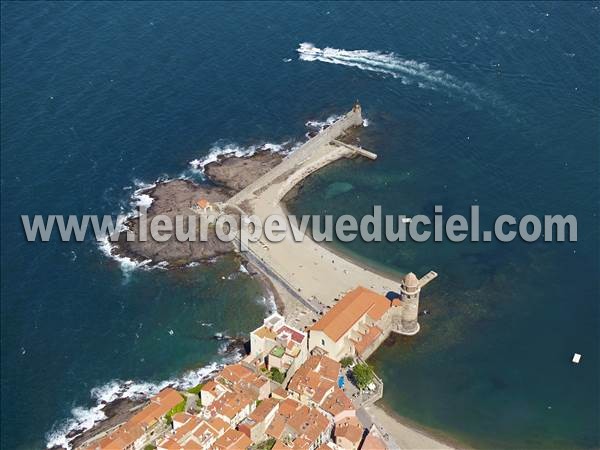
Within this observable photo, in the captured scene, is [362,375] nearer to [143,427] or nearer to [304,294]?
[304,294]

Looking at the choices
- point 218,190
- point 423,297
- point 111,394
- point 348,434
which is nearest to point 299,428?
point 348,434

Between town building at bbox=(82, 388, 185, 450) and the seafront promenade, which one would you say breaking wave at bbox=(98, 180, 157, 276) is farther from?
town building at bbox=(82, 388, 185, 450)

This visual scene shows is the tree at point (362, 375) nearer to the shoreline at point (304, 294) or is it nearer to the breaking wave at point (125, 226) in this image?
the shoreline at point (304, 294)

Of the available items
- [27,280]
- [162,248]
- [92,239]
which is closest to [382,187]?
[162,248]

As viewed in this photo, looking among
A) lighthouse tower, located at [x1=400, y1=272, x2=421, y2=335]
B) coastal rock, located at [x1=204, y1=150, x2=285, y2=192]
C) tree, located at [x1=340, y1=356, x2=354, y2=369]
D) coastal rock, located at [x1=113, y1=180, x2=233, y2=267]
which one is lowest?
tree, located at [x1=340, y1=356, x2=354, y2=369]

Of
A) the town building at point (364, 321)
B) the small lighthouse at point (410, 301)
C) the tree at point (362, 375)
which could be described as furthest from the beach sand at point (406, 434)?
the small lighthouse at point (410, 301)

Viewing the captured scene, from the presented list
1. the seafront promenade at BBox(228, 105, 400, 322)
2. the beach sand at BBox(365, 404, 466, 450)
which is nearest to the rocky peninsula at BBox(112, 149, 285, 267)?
the seafront promenade at BBox(228, 105, 400, 322)
